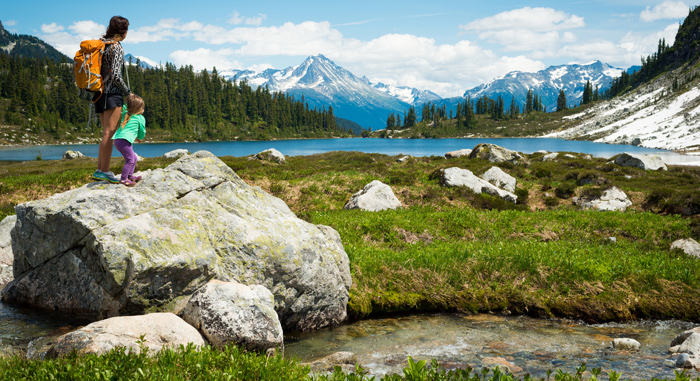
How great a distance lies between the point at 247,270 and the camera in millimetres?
9125

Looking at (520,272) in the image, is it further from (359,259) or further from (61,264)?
(61,264)

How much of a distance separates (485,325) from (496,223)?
887cm

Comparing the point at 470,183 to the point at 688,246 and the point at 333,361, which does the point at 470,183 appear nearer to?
the point at 688,246

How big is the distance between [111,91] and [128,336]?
6.18 metres

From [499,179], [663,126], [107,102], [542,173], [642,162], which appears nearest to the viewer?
[107,102]

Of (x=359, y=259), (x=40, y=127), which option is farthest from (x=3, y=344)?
(x=40, y=127)

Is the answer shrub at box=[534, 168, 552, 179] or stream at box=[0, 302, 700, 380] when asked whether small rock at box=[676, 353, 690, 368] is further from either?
shrub at box=[534, 168, 552, 179]

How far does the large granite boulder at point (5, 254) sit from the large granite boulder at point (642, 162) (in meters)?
52.2

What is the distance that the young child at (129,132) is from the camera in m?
9.69

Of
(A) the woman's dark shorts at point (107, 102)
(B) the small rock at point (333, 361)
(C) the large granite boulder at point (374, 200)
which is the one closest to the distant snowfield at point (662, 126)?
(C) the large granite boulder at point (374, 200)

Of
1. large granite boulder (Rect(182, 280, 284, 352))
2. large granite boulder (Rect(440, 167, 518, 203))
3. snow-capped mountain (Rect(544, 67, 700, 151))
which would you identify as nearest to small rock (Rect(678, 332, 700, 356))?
large granite boulder (Rect(182, 280, 284, 352))

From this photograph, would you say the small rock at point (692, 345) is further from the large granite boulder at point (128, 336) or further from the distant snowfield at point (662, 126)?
the distant snowfield at point (662, 126)

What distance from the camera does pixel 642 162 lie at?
43.2 m

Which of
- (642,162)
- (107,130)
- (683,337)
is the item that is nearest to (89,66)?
(107,130)
